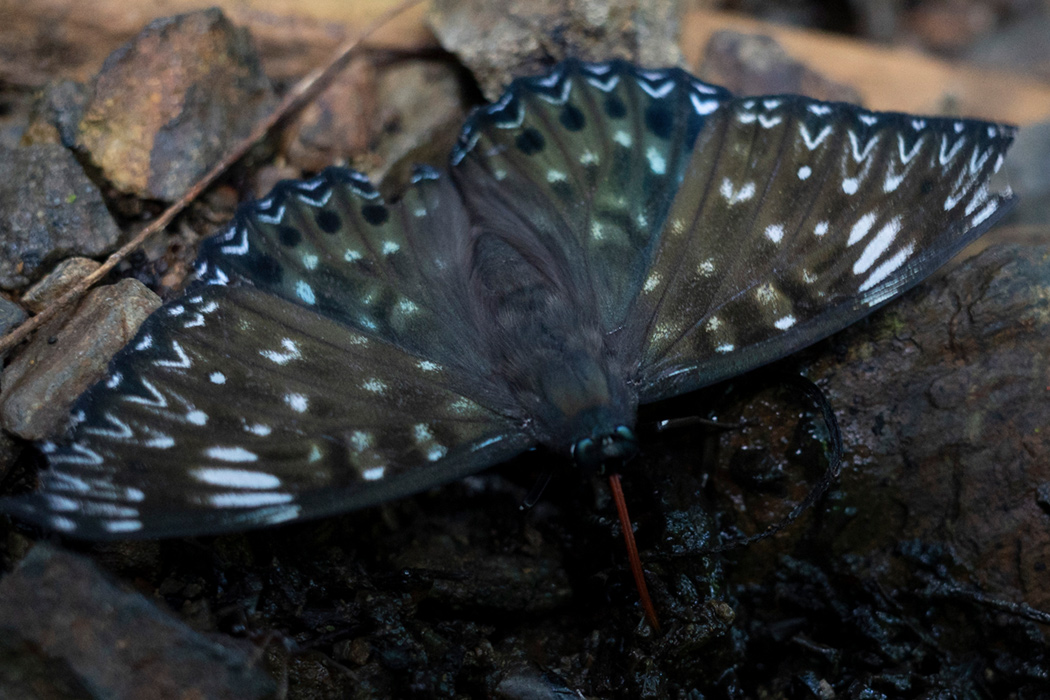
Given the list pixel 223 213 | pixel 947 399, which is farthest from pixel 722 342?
pixel 223 213

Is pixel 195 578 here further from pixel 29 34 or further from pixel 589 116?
pixel 29 34

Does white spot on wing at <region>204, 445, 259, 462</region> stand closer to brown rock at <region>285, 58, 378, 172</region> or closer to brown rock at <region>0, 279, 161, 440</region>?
brown rock at <region>0, 279, 161, 440</region>

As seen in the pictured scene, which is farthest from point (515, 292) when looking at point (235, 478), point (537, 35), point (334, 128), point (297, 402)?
point (537, 35)

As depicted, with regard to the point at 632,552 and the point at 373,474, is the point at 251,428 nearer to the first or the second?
the point at 373,474

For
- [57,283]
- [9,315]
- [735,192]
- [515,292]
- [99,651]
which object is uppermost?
[735,192]

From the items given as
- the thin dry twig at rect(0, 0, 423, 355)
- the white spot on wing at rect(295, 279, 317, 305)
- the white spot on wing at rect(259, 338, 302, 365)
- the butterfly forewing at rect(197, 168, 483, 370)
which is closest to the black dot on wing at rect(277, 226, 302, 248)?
the butterfly forewing at rect(197, 168, 483, 370)

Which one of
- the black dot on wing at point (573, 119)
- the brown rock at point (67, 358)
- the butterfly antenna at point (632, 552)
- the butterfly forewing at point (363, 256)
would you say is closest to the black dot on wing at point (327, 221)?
the butterfly forewing at point (363, 256)
